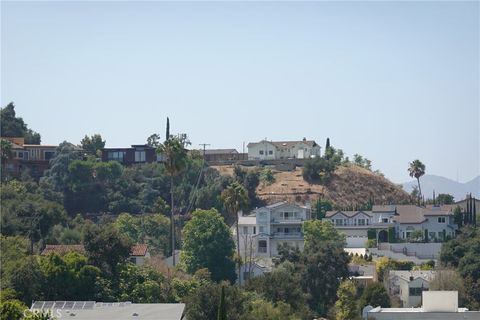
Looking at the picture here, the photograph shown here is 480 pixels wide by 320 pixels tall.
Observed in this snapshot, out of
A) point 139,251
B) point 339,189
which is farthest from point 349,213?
point 139,251

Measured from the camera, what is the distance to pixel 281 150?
153000mm

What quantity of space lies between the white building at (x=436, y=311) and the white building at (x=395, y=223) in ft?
114

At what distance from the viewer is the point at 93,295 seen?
3056 inches

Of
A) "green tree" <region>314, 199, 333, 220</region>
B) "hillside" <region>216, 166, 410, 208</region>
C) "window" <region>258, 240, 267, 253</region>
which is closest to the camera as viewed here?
"window" <region>258, 240, 267, 253</region>

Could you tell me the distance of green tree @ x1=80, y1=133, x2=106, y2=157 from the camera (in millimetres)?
142125

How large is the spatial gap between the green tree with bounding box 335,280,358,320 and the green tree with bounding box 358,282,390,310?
27.3 inches

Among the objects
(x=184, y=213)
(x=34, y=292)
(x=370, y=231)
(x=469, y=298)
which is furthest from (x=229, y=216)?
(x=34, y=292)

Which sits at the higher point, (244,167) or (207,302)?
(244,167)

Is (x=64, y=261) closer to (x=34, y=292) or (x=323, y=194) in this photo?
(x=34, y=292)

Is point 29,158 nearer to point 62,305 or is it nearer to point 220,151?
point 220,151

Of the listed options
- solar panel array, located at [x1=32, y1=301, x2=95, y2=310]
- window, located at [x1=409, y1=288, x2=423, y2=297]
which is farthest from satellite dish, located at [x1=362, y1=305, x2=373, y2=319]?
solar panel array, located at [x1=32, y1=301, x2=95, y2=310]

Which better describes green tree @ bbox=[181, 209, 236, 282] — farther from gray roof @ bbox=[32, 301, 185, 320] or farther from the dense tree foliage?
gray roof @ bbox=[32, 301, 185, 320]

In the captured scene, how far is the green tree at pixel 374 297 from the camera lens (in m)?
85.3

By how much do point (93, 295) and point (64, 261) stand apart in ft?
9.30
